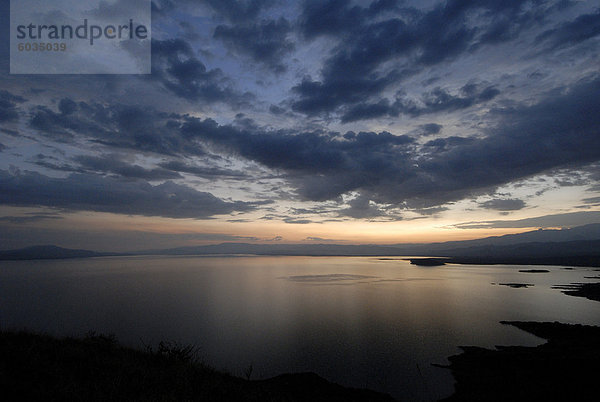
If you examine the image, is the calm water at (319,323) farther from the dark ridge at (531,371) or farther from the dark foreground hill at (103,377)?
the dark foreground hill at (103,377)

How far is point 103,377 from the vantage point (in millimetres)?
10711

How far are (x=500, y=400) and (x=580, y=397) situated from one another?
3.94 meters

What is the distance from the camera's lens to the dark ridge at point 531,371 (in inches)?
617

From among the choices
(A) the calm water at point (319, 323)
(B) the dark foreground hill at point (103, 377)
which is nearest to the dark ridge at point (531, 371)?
(A) the calm water at point (319, 323)


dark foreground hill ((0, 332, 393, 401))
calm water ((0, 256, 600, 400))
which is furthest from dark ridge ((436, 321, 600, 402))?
dark foreground hill ((0, 332, 393, 401))

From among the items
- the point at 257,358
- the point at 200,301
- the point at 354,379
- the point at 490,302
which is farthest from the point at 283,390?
the point at 490,302

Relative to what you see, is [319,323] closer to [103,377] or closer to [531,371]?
[531,371]

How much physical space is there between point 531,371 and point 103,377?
78.3 ft

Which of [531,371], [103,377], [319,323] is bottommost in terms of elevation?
[319,323]

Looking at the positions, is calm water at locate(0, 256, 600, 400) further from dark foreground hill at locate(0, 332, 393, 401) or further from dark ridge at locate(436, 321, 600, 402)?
dark foreground hill at locate(0, 332, 393, 401)

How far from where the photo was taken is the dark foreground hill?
8.73 metres

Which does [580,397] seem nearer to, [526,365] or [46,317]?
[526,365]

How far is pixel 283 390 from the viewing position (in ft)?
53.6

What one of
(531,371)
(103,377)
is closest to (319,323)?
(531,371)
